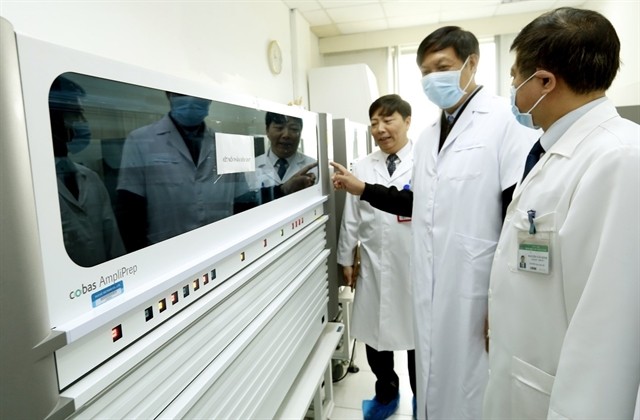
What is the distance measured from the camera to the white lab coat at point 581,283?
2.39ft

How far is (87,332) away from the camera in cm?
53

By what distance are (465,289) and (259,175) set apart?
852 millimetres

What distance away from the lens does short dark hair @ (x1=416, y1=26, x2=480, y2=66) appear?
1443mm

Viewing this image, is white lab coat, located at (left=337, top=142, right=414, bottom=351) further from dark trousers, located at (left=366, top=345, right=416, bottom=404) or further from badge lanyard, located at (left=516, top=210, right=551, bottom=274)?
badge lanyard, located at (left=516, top=210, right=551, bottom=274)

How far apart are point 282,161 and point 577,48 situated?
34.7 inches

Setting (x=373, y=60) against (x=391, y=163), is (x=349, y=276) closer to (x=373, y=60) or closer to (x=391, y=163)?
(x=391, y=163)

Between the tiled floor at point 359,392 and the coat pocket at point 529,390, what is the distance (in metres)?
→ 1.25

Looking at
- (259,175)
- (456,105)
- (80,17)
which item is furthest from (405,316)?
(80,17)

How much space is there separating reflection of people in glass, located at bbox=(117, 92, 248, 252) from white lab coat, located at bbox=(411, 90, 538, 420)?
87cm

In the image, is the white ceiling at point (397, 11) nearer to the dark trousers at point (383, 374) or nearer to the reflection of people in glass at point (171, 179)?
the dark trousers at point (383, 374)

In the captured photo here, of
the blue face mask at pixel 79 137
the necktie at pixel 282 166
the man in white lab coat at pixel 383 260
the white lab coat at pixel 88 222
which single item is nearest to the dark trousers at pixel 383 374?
the man in white lab coat at pixel 383 260

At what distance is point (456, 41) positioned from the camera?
4.74 ft

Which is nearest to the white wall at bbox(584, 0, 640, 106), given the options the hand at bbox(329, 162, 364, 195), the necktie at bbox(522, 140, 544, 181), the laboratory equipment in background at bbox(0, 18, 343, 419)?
the hand at bbox(329, 162, 364, 195)

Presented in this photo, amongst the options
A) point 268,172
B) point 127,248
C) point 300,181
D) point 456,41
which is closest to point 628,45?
point 456,41
